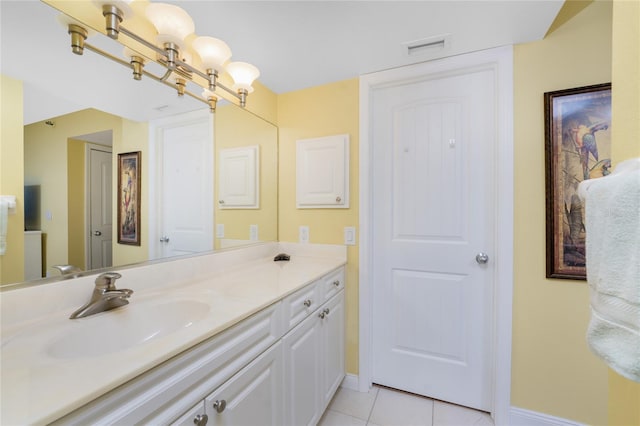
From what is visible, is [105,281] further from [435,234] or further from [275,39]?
[435,234]

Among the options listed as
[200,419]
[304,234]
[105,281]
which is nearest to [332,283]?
[304,234]

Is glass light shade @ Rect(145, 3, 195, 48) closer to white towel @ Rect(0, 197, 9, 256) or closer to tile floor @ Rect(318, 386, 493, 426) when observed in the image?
white towel @ Rect(0, 197, 9, 256)

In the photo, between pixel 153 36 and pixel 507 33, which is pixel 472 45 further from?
pixel 153 36

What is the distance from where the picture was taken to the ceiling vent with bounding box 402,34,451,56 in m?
1.43

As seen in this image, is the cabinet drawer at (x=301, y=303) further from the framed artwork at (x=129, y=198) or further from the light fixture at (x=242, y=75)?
the light fixture at (x=242, y=75)

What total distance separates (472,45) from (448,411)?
7.27 ft

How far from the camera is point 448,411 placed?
160 cm

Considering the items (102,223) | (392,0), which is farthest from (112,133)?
(392,0)

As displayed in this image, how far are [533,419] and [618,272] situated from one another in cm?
155

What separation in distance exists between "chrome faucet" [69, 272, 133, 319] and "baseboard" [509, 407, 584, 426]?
209cm

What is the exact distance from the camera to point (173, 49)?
3.66 ft

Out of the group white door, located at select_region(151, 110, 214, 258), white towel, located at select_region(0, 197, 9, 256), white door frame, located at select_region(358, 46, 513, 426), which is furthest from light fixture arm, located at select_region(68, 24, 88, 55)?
white door frame, located at select_region(358, 46, 513, 426)

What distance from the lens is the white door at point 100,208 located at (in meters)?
1.03

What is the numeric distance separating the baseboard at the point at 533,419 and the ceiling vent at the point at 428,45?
2136 mm
